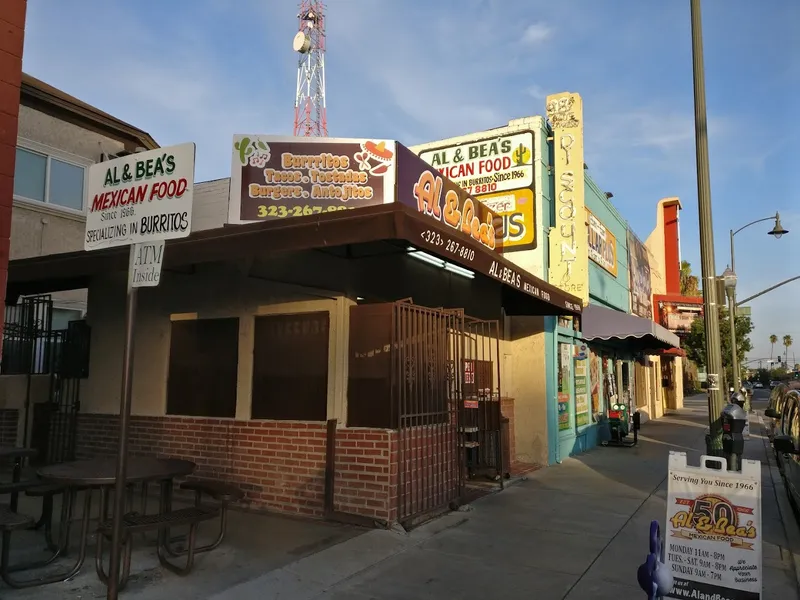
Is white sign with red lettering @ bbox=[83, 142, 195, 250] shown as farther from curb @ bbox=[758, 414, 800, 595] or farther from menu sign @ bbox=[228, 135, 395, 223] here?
curb @ bbox=[758, 414, 800, 595]

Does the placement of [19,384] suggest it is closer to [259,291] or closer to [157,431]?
[157,431]

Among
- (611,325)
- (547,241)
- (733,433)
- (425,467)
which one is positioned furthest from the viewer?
(611,325)

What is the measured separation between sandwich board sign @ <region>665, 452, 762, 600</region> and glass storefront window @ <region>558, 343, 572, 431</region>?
7.89 metres

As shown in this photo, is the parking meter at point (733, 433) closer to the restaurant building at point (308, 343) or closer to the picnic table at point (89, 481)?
the restaurant building at point (308, 343)

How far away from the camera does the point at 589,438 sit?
14.6 metres

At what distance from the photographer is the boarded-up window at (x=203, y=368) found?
8273 mm

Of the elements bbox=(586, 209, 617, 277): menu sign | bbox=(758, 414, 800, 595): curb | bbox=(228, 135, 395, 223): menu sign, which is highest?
bbox=(586, 209, 617, 277): menu sign

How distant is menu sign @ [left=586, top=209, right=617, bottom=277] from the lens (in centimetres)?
1468

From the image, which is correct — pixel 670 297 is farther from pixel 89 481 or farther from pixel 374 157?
pixel 89 481

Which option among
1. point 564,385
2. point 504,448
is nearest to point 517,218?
point 564,385

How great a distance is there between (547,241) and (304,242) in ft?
25.1

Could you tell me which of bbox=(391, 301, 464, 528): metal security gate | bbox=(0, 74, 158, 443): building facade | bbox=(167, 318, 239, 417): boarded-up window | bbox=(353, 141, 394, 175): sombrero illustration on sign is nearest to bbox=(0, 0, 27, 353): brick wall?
bbox=(391, 301, 464, 528): metal security gate

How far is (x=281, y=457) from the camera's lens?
760 cm

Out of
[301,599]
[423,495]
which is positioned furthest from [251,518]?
[301,599]
